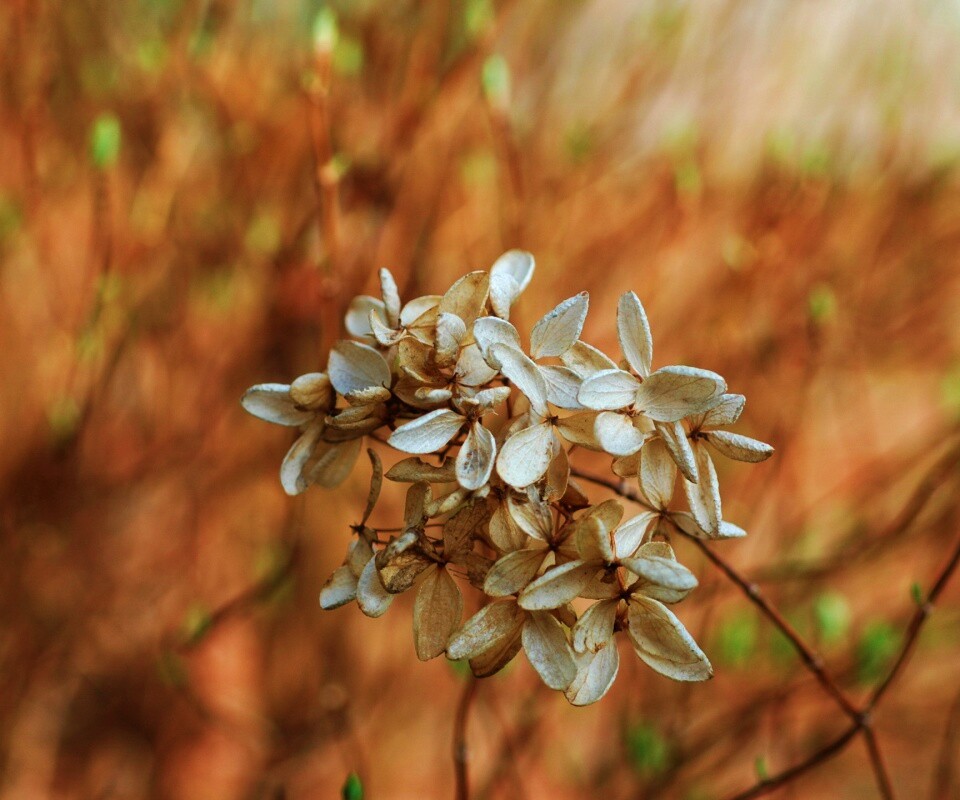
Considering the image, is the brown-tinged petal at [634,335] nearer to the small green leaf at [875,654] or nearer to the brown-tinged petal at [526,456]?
the brown-tinged petal at [526,456]

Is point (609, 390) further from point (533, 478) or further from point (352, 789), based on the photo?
point (352, 789)

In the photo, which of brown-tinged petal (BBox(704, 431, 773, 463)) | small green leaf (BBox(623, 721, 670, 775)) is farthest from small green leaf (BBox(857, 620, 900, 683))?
brown-tinged petal (BBox(704, 431, 773, 463))

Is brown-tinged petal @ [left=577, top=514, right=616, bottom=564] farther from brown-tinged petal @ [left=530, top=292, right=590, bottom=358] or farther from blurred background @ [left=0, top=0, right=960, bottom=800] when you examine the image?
blurred background @ [left=0, top=0, right=960, bottom=800]

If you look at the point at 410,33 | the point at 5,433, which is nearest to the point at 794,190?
the point at 410,33

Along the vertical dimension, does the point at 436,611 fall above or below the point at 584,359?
below

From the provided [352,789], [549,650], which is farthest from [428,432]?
[352,789]

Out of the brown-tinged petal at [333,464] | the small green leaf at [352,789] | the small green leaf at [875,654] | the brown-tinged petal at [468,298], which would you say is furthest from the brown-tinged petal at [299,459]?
the small green leaf at [875,654]

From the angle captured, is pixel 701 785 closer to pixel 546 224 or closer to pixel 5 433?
pixel 546 224
